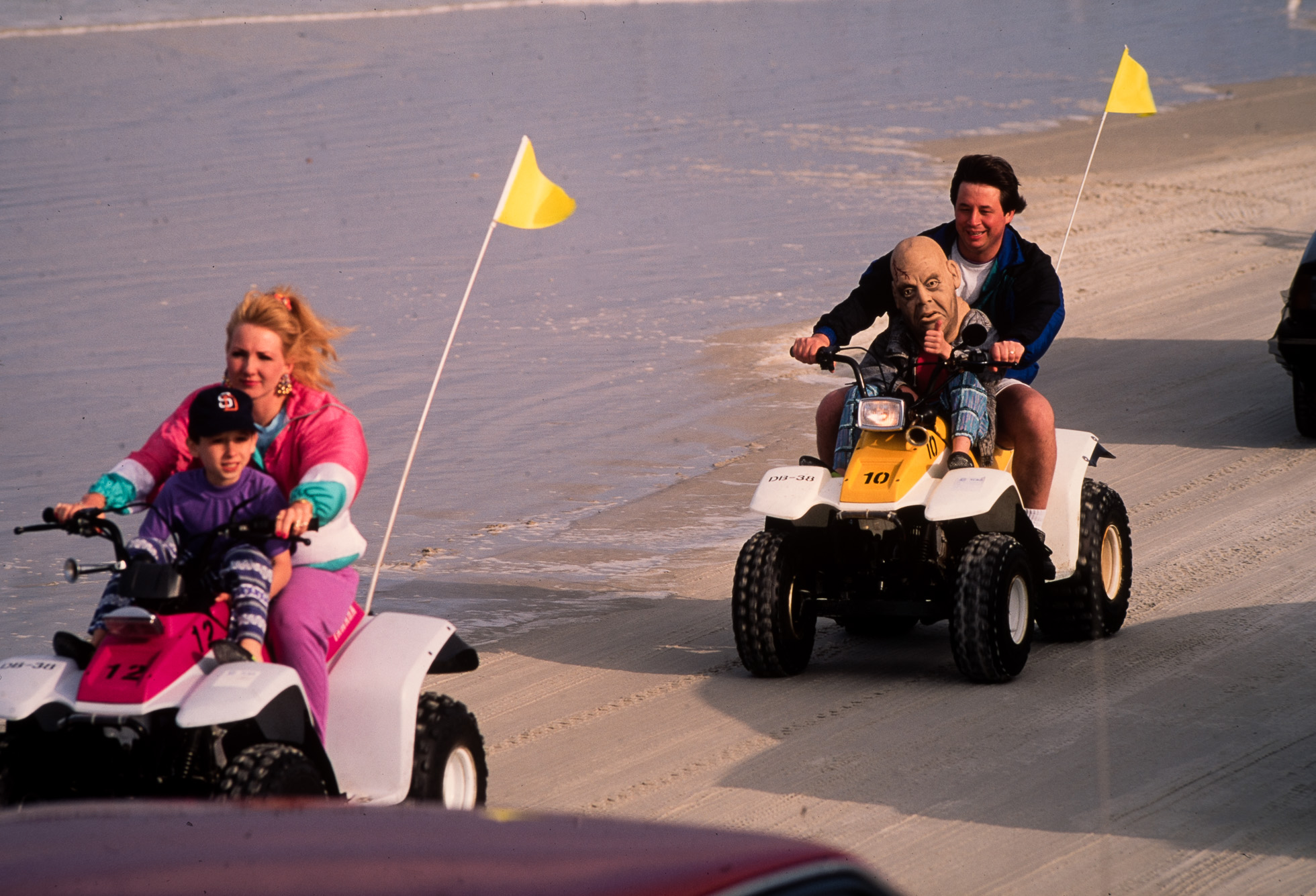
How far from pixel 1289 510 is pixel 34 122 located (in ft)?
70.1

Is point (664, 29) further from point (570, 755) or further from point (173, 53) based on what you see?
point (570, 755)

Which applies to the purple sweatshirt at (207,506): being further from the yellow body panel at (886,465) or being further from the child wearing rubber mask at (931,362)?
the child wearing rubber mask at (931,362)

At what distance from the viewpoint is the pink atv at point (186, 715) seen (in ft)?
14.0

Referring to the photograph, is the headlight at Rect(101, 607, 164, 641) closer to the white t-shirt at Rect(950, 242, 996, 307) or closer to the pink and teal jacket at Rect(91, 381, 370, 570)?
the pink and teal jacket at Rect(91, 381, 370, 570)

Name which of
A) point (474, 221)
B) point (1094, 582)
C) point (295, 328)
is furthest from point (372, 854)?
point (474, 221)

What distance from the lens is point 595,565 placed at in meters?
8.72

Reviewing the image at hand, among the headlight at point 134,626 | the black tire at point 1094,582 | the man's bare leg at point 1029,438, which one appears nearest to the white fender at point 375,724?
the headlight at point 134,626

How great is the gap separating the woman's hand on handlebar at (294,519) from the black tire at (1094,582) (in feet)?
12.2

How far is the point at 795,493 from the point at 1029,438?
3.48 ft

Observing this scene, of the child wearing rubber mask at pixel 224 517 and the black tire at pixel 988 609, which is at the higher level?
the child wearing rubber mask at pixel 224 517

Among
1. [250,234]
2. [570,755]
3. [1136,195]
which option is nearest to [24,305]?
[250,234]

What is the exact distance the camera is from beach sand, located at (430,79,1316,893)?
5105 millimetres

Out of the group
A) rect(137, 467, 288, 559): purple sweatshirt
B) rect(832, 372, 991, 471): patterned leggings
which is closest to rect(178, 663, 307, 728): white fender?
rect(137, 467, 288, 559): purple sweatshirt

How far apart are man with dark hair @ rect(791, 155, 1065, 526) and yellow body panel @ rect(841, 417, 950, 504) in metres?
0.35
